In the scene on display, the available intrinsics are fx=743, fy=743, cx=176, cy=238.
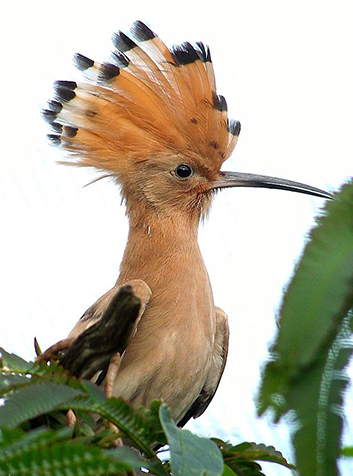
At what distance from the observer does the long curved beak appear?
104 inches

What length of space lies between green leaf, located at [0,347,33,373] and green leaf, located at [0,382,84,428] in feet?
0.41

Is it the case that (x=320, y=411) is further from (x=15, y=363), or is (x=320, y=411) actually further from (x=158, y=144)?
(x=158, y=144)

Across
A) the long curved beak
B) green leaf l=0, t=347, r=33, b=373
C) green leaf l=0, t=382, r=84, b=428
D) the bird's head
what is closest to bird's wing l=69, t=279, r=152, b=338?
the bird's head

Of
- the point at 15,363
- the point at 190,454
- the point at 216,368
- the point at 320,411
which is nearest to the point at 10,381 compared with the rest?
the point at 15,363

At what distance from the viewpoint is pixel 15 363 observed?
1.25 metres

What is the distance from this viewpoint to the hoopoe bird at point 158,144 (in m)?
2.53

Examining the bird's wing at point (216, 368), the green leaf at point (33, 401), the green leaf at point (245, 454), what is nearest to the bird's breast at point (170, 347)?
the bird's wing at point (216, 368)

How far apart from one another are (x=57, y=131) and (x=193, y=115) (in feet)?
1.61

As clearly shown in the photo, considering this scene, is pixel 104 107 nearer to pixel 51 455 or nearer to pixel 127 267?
pixel 127 267

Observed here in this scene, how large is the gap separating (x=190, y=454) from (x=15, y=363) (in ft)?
1.33

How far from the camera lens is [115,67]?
257 centimetres

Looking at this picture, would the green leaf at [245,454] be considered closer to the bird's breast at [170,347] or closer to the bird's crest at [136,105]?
the bird's breast at [170,347]

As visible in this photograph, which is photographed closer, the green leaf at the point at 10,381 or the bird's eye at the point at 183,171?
the green leaf at the point at 10,381

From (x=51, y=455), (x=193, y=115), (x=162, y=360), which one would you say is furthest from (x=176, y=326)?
Result: (x=51, y=455)
